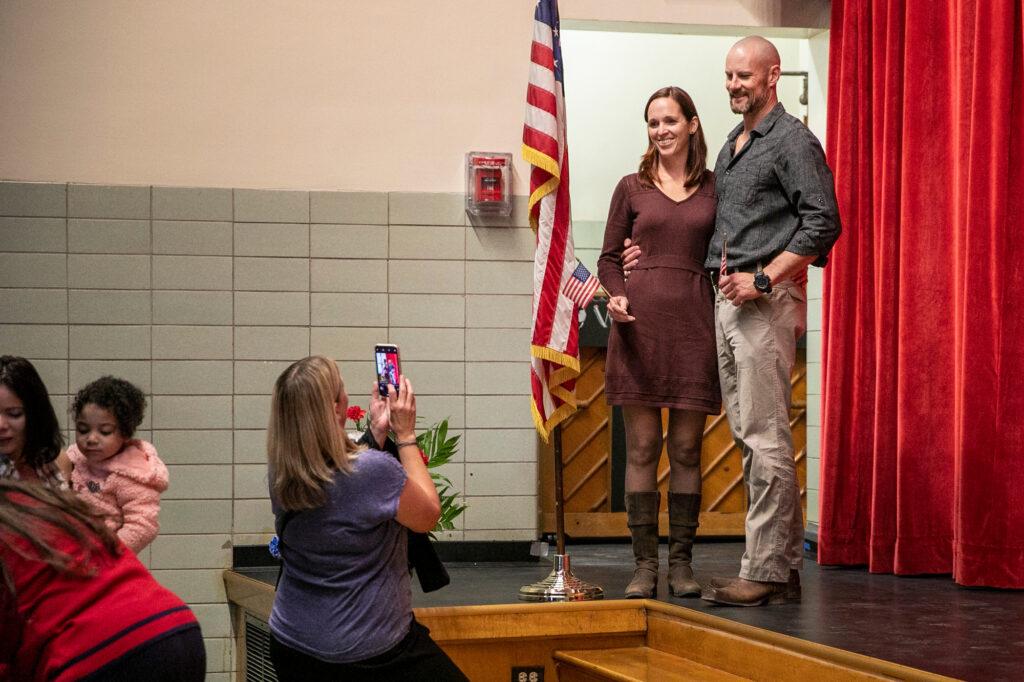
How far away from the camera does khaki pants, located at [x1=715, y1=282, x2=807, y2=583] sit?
126 inches

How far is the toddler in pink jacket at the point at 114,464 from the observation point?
3133mm

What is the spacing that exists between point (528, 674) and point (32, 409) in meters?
1.52

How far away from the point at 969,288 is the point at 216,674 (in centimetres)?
310

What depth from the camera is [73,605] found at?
58.5 inches

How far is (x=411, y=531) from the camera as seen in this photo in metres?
2.82

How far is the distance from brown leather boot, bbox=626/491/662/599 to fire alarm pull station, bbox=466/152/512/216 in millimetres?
1750

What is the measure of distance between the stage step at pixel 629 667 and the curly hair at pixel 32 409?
1.46 meters

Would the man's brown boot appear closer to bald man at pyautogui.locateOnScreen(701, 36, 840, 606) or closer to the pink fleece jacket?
bald man at pyautogui.locateOnScreen(701, 36, 840, 606)

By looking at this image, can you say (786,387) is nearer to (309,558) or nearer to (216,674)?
(309,558)

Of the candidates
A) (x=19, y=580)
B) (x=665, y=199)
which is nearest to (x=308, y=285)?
(x=665, y=199)

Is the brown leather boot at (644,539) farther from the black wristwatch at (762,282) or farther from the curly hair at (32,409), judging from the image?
the curly hair at (32,409)

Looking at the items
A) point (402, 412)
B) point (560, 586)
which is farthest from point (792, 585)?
point (402, 412)

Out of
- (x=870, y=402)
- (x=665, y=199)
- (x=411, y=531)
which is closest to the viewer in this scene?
(x=411, y=531)

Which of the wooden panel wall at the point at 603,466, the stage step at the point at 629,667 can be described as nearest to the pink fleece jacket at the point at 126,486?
the stage step at the point at 629,667
